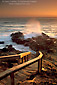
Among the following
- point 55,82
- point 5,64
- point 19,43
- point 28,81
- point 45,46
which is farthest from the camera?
point 19,43

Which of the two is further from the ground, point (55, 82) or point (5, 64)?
point (5, 64)

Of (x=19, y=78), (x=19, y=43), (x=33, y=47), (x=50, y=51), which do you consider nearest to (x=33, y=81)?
(x=19, y=78)

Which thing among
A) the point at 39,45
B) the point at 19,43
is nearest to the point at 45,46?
the point at 39,45

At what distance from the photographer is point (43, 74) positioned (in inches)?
181

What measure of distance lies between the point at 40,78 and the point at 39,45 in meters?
8.32

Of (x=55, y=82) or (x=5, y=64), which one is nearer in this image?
(x=55, y=82)

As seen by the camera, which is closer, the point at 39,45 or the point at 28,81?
the point at 28,81

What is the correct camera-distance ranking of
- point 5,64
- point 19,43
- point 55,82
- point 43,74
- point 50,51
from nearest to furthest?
point 55,82 < point 43,74 < point 5,64 < point 50,51 < point 19,43

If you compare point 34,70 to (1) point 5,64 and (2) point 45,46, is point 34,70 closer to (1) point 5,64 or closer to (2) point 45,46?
(1) point 5,64

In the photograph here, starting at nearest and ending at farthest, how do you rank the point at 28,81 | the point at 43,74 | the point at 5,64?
the point at 28,81
the point at 43,74
the point at 5,64

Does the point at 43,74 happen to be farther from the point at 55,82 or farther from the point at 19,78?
the point at 19,78

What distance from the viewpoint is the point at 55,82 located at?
4.27 m

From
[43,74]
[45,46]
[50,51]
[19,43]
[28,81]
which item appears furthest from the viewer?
[19,43]

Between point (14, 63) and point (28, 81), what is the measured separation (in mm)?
1864
